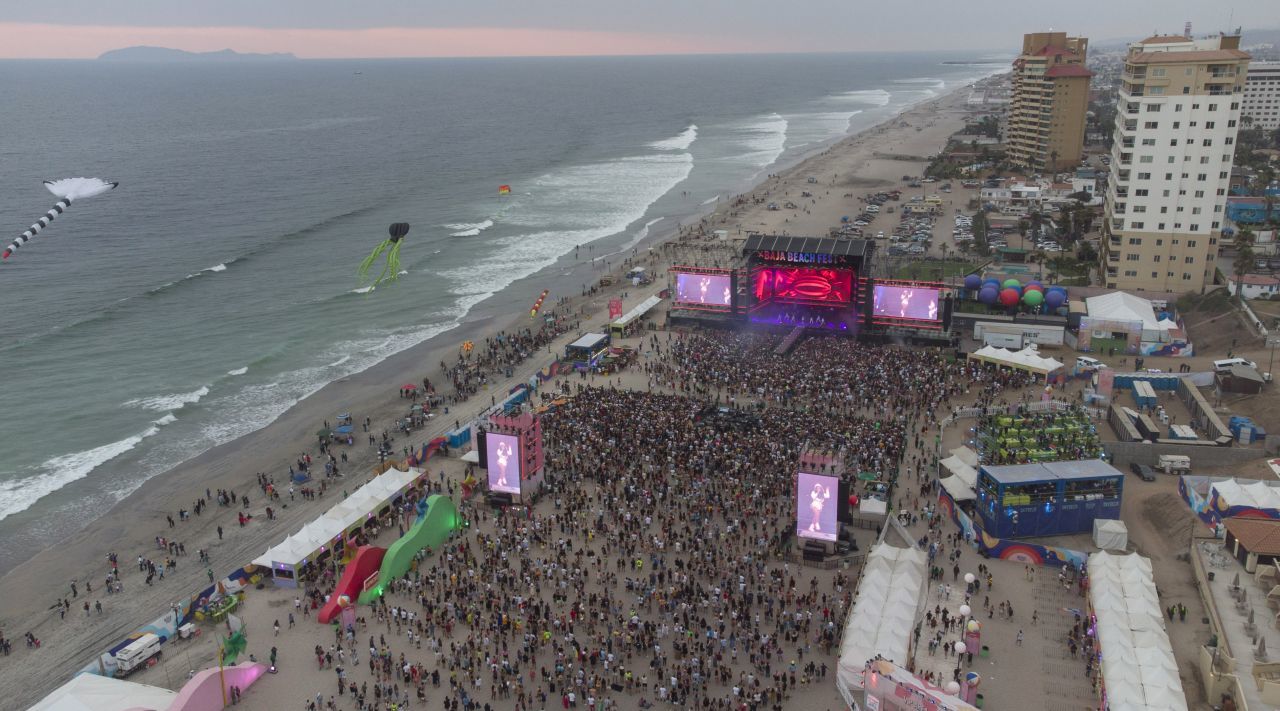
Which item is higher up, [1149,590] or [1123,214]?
[1123,214]

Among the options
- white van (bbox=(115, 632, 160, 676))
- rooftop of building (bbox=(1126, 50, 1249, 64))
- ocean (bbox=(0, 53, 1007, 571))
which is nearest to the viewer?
white van (bbox=(115, 632, 160, 676))

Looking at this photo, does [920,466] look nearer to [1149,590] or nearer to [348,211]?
[1149,590]

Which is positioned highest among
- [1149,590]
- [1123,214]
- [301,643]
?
[1123,214]

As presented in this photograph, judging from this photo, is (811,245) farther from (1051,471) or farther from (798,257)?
(1051,471)

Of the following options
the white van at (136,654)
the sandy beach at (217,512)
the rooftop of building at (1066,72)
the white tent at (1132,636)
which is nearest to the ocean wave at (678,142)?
the rooftop of building at (1066,72)

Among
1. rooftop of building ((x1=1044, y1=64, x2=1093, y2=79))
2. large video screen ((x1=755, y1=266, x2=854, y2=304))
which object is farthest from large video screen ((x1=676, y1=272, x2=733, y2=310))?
rooftop of building ((x1=1044, y1=64, x2=1093, y2=79))

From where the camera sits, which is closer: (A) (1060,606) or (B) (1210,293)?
(A) (1060,606)

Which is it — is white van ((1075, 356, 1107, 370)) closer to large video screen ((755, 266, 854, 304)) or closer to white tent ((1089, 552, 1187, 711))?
large video screen ((755, 266, 854, 304))

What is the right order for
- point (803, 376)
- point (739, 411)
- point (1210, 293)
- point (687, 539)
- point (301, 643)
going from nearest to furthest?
point (301, 643) → point (687, 539) → point (739, 411) → point (803, 376) → point (1210, 293)

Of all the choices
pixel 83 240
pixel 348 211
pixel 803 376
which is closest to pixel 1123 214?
pixel 803 376
